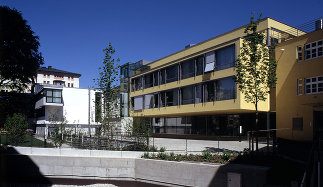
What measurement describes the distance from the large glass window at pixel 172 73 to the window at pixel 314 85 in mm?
15579

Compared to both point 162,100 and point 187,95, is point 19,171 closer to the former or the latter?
point 187,95

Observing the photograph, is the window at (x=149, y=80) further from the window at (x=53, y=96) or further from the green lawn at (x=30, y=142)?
the window at (x=53, y=96)

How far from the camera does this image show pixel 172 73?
3619 centimetres

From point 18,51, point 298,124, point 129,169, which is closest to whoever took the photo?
point 129,169

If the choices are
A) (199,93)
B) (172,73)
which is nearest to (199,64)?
(199,93)

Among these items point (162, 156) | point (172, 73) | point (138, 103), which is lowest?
point (162, 156)

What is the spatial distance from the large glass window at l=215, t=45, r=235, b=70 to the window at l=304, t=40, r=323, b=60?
607 centimetres

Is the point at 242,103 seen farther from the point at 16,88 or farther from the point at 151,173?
the point at 16,88

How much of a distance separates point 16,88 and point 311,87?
110 feet

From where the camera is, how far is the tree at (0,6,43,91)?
33591 mm

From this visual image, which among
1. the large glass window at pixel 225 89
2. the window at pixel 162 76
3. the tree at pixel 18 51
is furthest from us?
the window at pixel 162 76

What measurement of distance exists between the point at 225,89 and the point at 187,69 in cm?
→ 725

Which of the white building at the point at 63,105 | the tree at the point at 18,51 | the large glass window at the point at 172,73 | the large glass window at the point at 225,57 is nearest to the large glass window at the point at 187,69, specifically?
the large glass window at the point at 172,73

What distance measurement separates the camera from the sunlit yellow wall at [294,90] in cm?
2258
